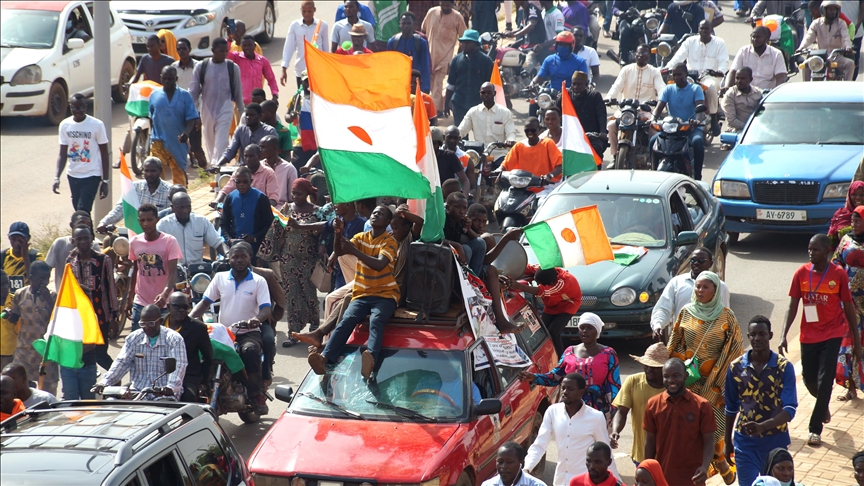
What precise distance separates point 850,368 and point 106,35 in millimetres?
10038

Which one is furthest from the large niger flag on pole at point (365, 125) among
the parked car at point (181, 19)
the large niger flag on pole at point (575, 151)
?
the parked car at point (181, 19)

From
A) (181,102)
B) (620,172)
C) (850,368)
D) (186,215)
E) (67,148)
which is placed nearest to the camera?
(850,368)

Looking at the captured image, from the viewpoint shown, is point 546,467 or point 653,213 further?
point 653,213

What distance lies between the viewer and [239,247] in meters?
11.0

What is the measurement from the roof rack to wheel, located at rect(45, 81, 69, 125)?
14.7 metres

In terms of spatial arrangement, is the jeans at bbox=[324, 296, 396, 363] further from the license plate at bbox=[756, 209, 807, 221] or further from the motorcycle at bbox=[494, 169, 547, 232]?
the license plate at bbox=[756, 209, 807, 221]

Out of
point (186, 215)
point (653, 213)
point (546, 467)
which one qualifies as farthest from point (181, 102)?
point (546, 467)

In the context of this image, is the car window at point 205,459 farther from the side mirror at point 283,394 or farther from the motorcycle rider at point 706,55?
the motorcycle rider at point 706,55

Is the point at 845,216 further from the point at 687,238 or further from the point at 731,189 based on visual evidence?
the point at 731,189

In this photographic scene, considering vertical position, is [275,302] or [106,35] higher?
[106,35]

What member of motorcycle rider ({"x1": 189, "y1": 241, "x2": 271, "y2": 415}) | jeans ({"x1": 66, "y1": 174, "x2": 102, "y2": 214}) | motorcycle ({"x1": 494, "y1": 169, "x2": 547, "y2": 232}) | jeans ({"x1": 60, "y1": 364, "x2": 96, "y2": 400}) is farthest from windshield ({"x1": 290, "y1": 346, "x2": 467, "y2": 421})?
jeans ({"x1": 66, "y1": 174, "x2": 102, "y2": 214})

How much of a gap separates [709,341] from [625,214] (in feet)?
13.2

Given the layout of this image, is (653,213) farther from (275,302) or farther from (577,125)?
(275,302)

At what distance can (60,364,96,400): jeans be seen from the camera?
1070cm
